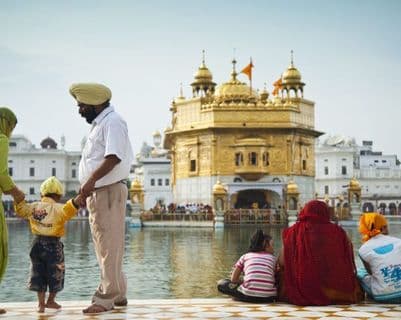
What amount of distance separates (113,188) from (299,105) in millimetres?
40616

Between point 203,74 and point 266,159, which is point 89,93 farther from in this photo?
point 203,74

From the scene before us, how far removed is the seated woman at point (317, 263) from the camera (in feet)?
22.7

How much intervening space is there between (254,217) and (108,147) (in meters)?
32.5

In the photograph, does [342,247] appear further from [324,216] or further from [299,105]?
[299,105]

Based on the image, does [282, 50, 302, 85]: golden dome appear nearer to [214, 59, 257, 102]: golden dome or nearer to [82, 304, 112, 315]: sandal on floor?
[214, 59, 257, 102]: golden dome

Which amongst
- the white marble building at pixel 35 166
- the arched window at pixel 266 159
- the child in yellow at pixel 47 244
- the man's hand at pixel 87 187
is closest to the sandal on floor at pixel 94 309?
the child in yellow at pixel 47 244

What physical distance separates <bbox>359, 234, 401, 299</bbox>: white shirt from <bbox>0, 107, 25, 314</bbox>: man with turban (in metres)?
Answer: 3.21

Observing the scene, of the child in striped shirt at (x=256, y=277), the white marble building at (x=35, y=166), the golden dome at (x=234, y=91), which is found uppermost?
the golden dome at (x=234, y=91)

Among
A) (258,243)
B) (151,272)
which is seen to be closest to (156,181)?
(151,272)

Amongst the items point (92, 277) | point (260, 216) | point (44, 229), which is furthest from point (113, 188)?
point (260, 216)

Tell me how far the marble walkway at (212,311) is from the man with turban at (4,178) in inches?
18.4

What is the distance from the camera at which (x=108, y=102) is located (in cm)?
685

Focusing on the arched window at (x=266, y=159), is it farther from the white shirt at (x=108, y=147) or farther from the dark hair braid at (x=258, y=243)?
the white shirt at (x=108, y=147)

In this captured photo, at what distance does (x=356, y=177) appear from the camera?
78.6m
